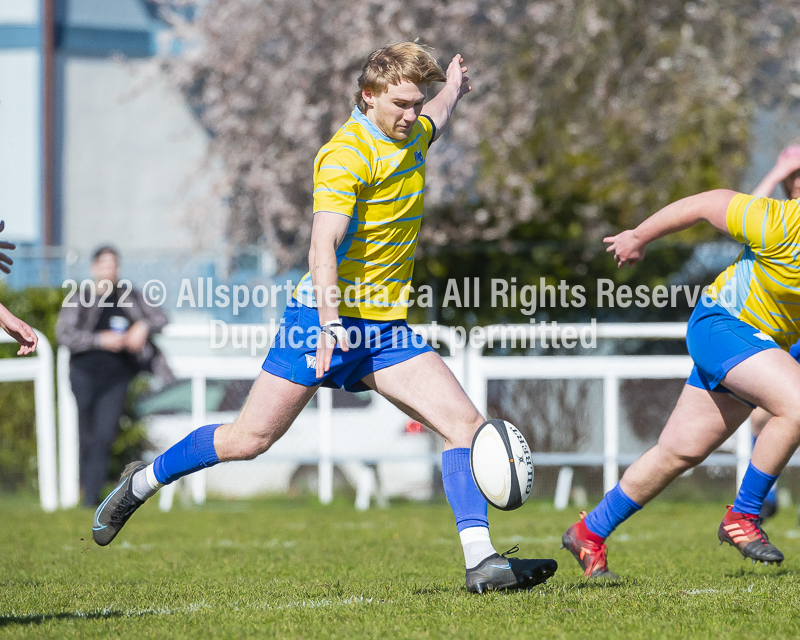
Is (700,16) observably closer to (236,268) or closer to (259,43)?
(259,43)

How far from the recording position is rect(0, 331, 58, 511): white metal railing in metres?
9.97

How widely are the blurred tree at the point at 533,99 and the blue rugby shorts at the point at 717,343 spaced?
7.02 metres

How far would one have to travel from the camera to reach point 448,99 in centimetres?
500

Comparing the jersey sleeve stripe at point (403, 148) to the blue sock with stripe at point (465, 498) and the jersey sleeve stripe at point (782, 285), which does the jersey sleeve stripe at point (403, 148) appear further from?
the jersey sleeve stripe at point (782, 285)

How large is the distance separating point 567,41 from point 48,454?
721cm

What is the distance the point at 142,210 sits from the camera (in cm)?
1795

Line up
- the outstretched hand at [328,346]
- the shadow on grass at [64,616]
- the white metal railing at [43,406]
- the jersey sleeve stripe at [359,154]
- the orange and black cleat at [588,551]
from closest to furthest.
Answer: the shadow on grass at [64,616] → the outstretched hand at [328,346] → the jersey sleeve stripe at [359,154] → the orange and black cleat at [588,551] → the white metal railing at [43,406]

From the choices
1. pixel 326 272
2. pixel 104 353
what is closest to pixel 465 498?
pixel 326 272

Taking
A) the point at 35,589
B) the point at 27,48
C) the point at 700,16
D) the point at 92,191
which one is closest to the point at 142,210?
the point at 92,191

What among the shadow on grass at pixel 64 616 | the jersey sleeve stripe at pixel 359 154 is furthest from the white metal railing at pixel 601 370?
the shadow on grass at pixel 64 616

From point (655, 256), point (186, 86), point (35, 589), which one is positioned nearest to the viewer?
point (35, 589)

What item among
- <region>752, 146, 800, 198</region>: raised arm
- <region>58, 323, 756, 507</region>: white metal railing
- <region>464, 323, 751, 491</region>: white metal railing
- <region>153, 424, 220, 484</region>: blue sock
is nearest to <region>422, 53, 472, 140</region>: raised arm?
<region>752, 146, 800, 198</region>: raised arm

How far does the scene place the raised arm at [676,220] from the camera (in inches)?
182

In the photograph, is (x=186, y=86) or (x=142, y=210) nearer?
(x=186, y=86)
